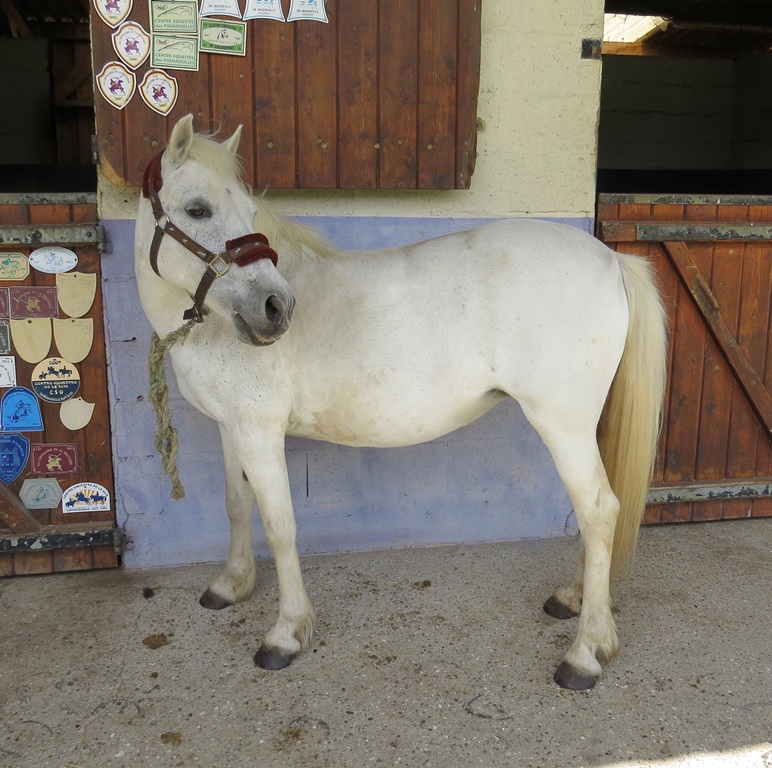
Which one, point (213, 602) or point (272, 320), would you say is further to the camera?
point (213, 602)

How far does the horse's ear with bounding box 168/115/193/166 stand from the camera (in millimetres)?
1985

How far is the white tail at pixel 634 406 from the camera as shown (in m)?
2.38

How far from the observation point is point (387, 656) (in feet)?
7.96

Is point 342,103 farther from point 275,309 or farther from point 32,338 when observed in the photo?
point 32,338

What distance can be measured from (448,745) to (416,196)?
221cm

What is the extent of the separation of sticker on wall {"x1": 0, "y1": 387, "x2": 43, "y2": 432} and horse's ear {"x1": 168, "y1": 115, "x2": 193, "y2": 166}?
145cm

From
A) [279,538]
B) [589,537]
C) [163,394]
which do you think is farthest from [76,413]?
A: [589,537]

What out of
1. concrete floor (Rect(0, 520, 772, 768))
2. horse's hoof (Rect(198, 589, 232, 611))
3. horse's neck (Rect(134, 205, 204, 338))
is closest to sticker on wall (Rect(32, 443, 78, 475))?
concrete floor (Rect(0, 520, 772, 768))

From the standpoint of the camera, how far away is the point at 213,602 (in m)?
2.76

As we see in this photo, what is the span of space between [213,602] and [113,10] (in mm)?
2412

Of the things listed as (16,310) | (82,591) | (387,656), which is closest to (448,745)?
(387,656)

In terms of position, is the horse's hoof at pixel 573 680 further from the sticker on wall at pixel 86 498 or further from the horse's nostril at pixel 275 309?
the sticker on wall at pixel 86 498

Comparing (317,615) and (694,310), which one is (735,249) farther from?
(317,615)

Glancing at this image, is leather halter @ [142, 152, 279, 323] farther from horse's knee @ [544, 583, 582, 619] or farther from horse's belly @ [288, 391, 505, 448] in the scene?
Answer: horse's knee @ [544, 583, 582, 619]
